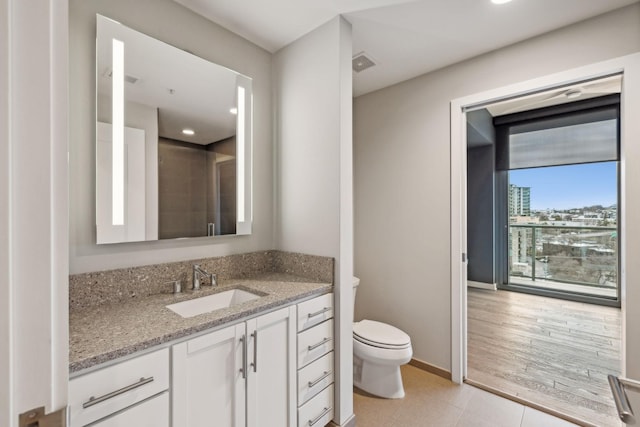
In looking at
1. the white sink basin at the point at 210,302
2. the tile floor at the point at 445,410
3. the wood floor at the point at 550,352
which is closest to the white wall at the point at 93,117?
the white sink basin at the point at 210,302

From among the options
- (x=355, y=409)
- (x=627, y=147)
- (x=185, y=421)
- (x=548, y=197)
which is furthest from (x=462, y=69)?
(x=548, y=197)

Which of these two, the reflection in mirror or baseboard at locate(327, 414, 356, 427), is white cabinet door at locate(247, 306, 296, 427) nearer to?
baseboard at locate(327, 414, 356, 427)

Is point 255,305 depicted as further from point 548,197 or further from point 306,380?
point 548,197

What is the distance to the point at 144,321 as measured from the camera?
1.21 metres

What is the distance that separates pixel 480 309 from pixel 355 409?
2.81 meters

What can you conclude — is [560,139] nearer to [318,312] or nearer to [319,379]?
[318,312]

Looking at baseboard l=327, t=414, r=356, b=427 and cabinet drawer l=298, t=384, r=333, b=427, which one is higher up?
A: cabinet drawer l=298, t=384, r=333, b=427

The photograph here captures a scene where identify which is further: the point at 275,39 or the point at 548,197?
the point at 548,197

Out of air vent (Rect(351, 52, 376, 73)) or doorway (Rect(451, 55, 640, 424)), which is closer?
doorway (Rect(451, 55, 640, 424))

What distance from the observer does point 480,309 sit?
158 inches

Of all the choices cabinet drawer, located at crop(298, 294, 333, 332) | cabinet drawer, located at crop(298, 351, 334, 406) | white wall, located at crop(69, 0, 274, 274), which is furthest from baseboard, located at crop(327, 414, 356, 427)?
white wall, located at crop(69, 0, 274, 274)

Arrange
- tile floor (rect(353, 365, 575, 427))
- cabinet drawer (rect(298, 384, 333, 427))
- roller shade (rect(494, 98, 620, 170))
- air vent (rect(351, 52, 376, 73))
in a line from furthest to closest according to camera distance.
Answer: roller shade (rect(494, 98, 620, 170))
air vent (rect(351, 52, 376, 73))
tile floor (rect(353, 365, 575, 427))
cabinet drawer (rect(298, 384, 333, 427))

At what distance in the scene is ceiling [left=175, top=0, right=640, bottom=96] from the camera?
1704mm

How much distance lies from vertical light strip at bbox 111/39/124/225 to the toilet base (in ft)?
6.36
